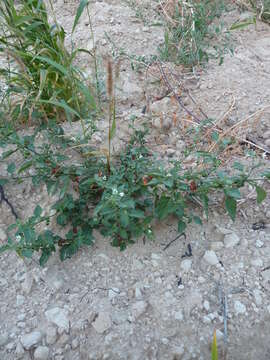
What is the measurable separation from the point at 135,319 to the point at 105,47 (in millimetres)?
1875

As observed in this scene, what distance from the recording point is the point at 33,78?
217 centimetres

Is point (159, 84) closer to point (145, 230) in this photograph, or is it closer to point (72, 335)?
point (145, 230)

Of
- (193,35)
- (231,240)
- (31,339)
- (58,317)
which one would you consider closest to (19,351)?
A: (31,339)

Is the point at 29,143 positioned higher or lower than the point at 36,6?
lower

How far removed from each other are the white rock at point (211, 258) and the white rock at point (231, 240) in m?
0.08

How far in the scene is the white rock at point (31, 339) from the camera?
5.14ft

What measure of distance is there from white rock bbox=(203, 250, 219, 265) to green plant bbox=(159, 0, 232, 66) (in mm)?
1361

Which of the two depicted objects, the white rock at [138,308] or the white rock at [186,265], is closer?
the white rock at [138,308]

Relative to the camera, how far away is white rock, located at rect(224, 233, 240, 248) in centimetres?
182

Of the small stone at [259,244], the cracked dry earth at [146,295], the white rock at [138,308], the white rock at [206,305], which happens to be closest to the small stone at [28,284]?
the cracked dry earth at [146,295]

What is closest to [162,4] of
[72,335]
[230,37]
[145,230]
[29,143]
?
[230,37]

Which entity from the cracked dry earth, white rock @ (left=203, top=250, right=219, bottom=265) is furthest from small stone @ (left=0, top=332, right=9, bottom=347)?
white rock @ (left=203, top=250, right=219, bottom=265)

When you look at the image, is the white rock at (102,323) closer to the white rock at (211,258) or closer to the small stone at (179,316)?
the small stone at (179,316)

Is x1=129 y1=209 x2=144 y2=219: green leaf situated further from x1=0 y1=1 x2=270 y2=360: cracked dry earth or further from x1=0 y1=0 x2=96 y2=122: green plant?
x1=0 y1=0 x2=96 y2=122: green plant
